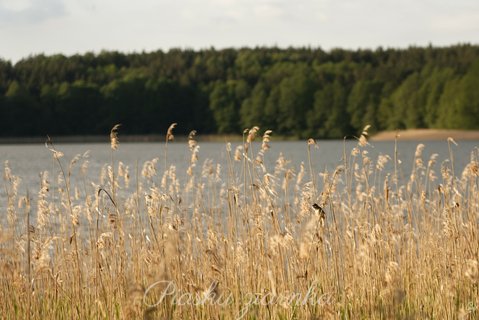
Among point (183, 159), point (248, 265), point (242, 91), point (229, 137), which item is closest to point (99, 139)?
point (229, 137)

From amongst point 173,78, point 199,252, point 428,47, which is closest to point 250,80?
point 173,78

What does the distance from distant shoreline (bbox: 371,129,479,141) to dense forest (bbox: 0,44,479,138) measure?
1028 millimetres

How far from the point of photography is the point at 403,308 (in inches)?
291

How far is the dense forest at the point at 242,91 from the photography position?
112125mm

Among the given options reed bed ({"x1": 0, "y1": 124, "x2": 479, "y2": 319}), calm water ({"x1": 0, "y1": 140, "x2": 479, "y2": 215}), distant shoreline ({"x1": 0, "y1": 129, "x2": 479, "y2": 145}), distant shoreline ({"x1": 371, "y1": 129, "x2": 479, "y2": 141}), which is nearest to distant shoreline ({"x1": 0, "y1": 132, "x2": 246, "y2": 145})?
distant shoreline ({"x1": 0, "y1": 129, "x2": 479, "y2": 145})

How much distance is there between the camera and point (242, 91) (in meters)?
129

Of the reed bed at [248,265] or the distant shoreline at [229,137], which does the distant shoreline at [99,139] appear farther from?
the reed bed at [248,265]

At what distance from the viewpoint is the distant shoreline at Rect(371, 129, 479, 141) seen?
97.0 metres

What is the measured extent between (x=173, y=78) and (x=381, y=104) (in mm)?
43406

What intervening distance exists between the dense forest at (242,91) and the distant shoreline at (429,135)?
3.37 ft

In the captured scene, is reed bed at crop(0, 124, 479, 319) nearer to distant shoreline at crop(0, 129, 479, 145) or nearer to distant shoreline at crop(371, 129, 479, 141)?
distant shoreline at crop(0, 129, 479, 145)

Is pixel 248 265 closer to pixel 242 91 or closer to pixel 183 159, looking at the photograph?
pixel 183 159

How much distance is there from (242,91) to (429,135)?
36230mm

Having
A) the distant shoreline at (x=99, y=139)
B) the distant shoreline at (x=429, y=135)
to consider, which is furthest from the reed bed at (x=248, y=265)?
the distant shoreline at (x=99, y=139)
